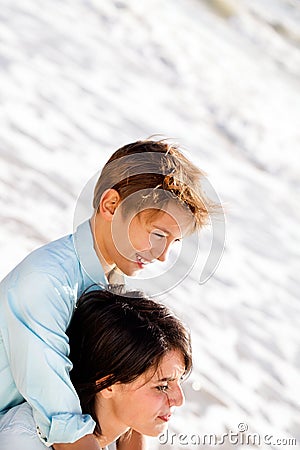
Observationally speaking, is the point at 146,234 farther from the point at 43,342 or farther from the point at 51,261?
the point at 43,342

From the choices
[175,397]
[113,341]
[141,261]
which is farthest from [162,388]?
[141,261]

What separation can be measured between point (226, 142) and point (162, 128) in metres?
0.75

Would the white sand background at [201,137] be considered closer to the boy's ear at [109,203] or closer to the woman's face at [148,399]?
the woman's face at [148,399]

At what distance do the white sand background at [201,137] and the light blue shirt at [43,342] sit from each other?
2.91ft

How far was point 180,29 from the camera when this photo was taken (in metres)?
8.39

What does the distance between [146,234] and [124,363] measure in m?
0.29

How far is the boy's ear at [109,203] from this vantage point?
2084mm

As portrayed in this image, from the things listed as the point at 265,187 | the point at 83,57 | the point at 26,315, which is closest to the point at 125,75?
the point at 83,57

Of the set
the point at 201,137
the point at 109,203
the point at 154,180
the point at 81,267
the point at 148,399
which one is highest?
the point at 154,180

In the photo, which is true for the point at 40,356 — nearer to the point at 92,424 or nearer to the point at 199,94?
the point at 92,424

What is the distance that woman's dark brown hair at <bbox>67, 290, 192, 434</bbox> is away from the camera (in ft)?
6.64

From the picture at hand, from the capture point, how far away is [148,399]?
2.03 meters

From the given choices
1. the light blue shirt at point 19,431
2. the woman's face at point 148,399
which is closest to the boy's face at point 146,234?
the woman's face at point 148,399

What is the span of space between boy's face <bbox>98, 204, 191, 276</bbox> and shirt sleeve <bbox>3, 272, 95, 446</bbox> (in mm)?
200
